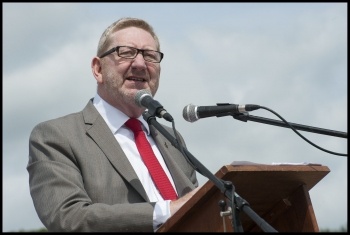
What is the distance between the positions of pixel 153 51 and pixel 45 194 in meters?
1.47

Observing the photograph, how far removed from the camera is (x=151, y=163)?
493 cm

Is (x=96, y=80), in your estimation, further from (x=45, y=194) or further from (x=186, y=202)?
(x=186, y=202)

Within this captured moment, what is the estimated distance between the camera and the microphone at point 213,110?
13.1ft

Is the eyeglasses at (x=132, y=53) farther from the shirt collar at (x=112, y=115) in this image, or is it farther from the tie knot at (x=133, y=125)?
the tie knot at (x=133, y=125)

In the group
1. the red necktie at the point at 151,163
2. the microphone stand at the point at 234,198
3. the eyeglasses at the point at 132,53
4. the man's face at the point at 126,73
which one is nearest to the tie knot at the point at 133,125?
the red necktie at the point at 151,163

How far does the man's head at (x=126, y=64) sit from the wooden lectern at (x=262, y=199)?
1372 millimetres

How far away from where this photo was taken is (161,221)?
407 cm

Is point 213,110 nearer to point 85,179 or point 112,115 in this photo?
point 85,179

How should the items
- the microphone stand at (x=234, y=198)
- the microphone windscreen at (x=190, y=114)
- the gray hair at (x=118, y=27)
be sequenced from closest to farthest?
the microphone stand at (x=234, y=198) → the microphone windscreen at (x=190, y=114) → the gray hair at (x=118, y=27)

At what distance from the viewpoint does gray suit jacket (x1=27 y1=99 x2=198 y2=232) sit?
4.12 metres

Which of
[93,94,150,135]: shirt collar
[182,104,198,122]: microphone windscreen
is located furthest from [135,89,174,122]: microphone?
[93,94,150,135]: shirt collar

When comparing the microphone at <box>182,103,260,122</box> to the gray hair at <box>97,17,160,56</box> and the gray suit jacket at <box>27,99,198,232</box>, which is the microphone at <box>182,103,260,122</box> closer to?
the gray suit jacket at <box>27,99,198,232</box>

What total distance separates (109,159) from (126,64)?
0.82m

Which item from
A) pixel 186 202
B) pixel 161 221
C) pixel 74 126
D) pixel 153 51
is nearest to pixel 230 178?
pixel 186 202
